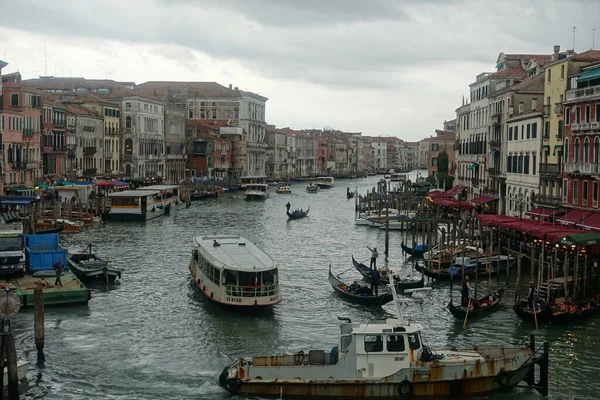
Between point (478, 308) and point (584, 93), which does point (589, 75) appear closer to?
point (584, 93)

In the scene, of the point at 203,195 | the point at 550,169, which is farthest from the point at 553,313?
the point at 203,195

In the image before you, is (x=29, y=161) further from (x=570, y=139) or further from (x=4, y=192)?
(x=570, y=139)

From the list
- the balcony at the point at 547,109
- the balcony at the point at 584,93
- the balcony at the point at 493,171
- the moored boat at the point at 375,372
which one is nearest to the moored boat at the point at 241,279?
the moored boat at the point at 375,372

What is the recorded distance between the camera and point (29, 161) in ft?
161

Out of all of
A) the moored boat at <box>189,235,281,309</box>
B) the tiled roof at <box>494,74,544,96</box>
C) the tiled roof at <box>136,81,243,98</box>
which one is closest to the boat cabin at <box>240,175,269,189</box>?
the tiled roof at <box>136,81,243,98</box>

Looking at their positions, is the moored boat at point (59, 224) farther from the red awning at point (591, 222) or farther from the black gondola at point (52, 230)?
the red awning at point (591, 222)

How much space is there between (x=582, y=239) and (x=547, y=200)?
9598 mm

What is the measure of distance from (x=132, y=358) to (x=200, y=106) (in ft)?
282

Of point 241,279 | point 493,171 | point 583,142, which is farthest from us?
point 493,171

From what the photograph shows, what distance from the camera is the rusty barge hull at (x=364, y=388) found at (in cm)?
1504

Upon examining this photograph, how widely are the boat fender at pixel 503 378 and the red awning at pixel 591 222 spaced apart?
1285cm

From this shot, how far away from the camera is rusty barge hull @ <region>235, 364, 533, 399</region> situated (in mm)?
15039

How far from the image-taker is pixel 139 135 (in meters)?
74.6

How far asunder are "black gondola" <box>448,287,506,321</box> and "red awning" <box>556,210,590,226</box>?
24.1ft
